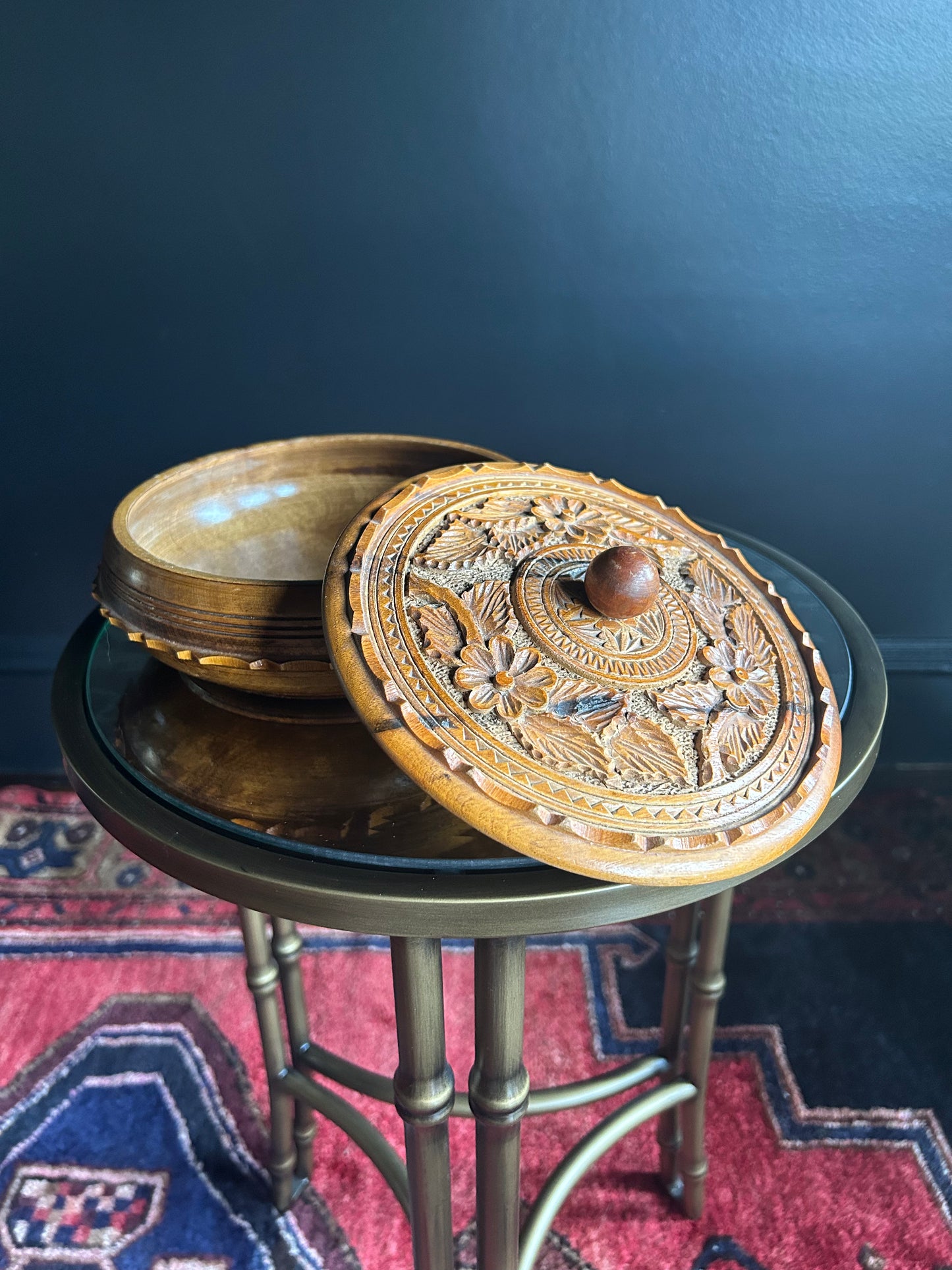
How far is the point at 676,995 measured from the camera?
0.79 m

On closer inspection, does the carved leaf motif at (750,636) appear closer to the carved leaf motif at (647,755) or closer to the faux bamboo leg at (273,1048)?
the carved leaf motif at (647,755)

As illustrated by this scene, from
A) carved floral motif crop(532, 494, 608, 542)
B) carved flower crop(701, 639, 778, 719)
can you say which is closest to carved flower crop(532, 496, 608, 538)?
carved floral motif crop(532, 494, 608, 542)

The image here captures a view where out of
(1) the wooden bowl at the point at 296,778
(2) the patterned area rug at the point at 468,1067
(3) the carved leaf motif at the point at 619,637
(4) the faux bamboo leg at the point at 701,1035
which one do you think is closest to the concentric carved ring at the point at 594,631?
(3) the carved leaf motif at the point at 619,637

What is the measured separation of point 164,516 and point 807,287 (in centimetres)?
79

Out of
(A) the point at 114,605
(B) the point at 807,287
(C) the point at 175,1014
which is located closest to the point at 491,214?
(B) the point at 807,287

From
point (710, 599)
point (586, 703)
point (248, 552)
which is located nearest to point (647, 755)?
point (586, 703)

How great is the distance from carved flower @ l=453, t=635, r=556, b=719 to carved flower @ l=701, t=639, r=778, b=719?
93 millimetres

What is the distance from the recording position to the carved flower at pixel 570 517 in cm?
54

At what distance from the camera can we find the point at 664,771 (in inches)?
16.4

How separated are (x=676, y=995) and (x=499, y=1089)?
0.34 m

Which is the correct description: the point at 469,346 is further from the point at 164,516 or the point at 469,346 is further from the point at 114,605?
the point at 114,605

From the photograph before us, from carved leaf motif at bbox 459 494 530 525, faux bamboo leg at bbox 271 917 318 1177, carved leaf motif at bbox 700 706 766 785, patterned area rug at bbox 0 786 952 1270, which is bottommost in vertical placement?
patterned area rug at bbox 0 786 952 1270

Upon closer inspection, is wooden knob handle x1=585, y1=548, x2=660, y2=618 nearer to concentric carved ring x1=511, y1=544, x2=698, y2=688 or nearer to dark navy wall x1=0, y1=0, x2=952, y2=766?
concentric carved ring x1=511, y1=544, x2=698, y2=688

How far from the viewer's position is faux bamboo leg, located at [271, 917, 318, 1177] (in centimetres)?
78
